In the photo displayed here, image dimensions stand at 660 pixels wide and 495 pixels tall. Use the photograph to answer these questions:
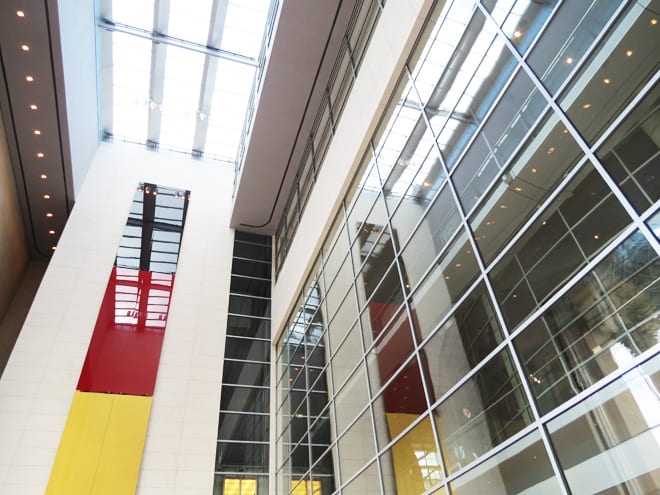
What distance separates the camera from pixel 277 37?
52.0 ft

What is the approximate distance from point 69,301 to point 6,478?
21.0ft

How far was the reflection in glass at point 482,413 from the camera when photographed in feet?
18.9

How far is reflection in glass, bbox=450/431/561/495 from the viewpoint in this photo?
16.8 feet

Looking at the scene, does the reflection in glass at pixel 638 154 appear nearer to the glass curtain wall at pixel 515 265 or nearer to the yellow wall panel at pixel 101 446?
the glass curtain wall at pixel 515 265

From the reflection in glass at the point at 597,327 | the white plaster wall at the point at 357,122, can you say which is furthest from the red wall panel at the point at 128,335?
the reflection in glass at the point at 597,327

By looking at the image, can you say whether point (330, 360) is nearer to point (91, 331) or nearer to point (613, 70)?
point (613, 70)

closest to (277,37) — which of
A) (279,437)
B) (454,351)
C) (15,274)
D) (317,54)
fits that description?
(317,54)

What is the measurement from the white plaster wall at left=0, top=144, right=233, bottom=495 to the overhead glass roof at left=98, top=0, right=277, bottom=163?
2056mm

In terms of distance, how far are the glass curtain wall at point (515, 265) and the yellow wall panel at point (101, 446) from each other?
8.00 meters

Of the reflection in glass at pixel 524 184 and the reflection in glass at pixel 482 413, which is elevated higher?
the reflection in glass at pixel 524 184

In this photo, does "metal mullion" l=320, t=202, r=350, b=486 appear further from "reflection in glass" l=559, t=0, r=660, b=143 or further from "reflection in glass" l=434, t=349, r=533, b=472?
"reflection in glass" l=559, t=0, r=660, b=143

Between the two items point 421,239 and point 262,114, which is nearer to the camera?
point 421,239

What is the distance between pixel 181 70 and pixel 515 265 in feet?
72.3

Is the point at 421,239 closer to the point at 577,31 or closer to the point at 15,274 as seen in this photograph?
the point at 577,31
